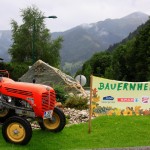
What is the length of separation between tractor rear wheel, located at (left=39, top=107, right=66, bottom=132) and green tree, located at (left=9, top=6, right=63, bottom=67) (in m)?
54.2

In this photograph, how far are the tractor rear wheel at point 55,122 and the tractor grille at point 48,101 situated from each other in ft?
2.03

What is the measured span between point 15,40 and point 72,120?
5520 centimetres

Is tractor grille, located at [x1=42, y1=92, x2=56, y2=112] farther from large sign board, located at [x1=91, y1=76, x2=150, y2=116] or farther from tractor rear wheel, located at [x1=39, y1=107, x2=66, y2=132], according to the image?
large sign board, located at [x1=91, y1=76, x2=150, y2=116]

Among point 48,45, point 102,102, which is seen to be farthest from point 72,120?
point 48,45

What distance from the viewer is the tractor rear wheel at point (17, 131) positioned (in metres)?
10.6

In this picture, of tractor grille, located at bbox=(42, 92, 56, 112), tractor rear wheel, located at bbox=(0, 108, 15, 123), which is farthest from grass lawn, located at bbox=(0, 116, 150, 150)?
tractor rear wheel, located at bbox=(0, 108, 15, 123)

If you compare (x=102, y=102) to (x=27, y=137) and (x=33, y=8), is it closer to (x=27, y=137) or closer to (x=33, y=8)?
(x=27, y=137)

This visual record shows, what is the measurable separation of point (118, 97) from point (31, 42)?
180 ft

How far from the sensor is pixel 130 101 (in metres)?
13.5

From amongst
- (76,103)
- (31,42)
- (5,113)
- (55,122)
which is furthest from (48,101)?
(31,42)

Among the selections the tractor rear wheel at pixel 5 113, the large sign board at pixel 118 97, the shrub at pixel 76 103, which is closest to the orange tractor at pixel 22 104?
the tractor rear wheel at pixel 5 113

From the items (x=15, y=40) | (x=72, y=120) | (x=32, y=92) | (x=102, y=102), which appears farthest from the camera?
(x=15, y=40)

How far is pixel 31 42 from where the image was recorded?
6744 centimetres

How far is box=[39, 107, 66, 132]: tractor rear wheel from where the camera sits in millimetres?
12281
